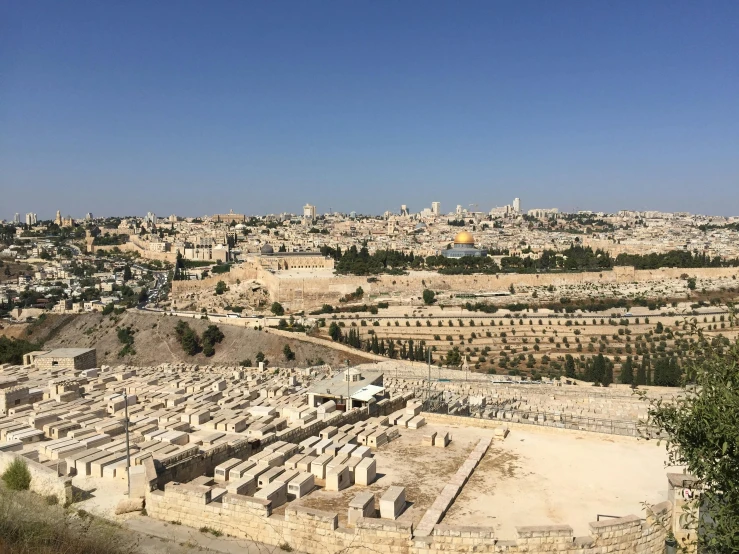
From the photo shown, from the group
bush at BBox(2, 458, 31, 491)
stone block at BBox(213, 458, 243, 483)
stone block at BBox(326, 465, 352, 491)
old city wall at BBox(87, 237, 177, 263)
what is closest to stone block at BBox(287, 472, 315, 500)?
stone block at BBox(326, 465, 352, 491)

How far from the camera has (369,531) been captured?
242 inches

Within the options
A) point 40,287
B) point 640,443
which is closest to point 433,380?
point 640,443

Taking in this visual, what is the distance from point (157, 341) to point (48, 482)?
24.3 m

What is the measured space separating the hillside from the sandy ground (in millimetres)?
15751

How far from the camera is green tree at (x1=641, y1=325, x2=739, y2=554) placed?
16.1 feet

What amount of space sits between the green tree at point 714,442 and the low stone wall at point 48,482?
22.4 ft

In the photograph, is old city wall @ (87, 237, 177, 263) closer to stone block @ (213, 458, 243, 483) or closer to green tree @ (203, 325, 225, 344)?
green tree @ (203, 325, 225, 344)

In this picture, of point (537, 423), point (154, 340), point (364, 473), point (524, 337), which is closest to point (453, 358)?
point (524, 337)

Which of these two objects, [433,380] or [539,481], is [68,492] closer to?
[539,481]

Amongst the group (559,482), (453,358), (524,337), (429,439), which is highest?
(429,439)

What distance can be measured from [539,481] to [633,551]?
2.25 metres

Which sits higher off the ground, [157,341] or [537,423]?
[537,423]

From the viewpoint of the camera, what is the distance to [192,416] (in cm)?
1133

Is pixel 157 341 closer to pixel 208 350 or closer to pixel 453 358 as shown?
pixel 208 350
